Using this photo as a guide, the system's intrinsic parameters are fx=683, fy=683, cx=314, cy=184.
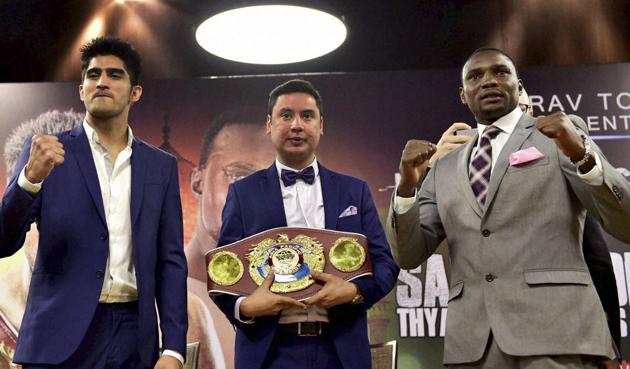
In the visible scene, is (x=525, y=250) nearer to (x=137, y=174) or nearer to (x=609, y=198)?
(x=609, y=198)

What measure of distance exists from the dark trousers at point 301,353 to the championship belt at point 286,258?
230 millimetres

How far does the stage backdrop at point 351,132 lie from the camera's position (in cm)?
494

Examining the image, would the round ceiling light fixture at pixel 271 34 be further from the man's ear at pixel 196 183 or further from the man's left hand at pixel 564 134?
the man's left hand at pixel 564 134

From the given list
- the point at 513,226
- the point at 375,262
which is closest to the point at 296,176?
the point at 375,262

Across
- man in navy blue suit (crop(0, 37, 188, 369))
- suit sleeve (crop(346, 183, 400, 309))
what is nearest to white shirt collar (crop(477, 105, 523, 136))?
suit sleeve (crop(346, 183, 400, 309))

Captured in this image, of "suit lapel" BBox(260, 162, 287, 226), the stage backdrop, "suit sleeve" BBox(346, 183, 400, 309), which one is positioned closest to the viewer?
"suit sleeve" BBox(346, 183, 400, 309)

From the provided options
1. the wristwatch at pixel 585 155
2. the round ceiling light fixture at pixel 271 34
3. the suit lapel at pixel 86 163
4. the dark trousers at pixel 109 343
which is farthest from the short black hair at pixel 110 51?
the round ceiling light fixture at pixel 271 34

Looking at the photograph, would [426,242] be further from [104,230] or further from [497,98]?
[104,230]

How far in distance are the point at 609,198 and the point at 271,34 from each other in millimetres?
3423

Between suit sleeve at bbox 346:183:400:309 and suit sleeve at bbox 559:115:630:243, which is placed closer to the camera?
suit sleeve at bbox 559:115:630:243

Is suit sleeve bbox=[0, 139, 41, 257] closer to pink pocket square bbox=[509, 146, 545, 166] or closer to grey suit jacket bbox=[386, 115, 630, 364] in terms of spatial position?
grey suit jacket bbox=[386, 115, 630, 364]

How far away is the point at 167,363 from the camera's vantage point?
Result: 7.74 feet

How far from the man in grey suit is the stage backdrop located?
7.89 ft

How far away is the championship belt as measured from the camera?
2.62m
